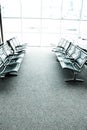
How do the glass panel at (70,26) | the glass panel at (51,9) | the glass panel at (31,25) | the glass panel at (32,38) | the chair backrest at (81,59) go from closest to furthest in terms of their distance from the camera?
1. the chair backrest at (81,59)
2. the glass panel at (51,9)
3. the glass panel at (31,25)
4. the glass panel at (70,26)
5. the glass panel at (32,38)

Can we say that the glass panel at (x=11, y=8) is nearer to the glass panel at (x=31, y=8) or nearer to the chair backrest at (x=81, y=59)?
the glass panel at (x=31, y=8)

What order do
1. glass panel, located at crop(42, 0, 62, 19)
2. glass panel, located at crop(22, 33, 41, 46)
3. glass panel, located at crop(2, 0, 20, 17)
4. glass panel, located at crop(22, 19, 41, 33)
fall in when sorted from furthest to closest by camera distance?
glass panel, located at crop(22, 33, 41, 46) → glass panel, located at crop(22, 19, 41, 33) → glass panel, located at crop(42, 0, 62, 19) → glass panel, located at crop(2, 0, 20, 17)

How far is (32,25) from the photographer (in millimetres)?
8938

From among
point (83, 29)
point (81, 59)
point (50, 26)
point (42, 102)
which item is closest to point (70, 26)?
point (83, 29)

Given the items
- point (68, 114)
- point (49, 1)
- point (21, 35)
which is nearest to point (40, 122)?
point (68, 114)

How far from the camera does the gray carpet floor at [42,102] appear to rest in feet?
6.80

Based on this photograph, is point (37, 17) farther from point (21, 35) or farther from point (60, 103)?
point (60, 103)

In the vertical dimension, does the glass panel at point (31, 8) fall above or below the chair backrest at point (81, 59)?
above

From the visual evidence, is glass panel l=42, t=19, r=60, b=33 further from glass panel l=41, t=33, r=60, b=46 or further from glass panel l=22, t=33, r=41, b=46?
glass panel l=22, t=33, r=41, b=46

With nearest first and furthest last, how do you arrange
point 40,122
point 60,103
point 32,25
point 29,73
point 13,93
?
1. point 40,122
2. point 60,103
3. point 13,93
4. point 29,73
5. point 32,25

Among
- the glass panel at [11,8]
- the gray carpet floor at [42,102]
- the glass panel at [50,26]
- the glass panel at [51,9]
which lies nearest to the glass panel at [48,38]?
the glass panel at [50,26]

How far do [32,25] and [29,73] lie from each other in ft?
18.1

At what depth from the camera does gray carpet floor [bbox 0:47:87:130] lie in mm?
2072

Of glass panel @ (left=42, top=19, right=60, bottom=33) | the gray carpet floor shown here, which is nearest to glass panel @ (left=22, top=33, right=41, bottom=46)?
glass panel @ (left=42, top=19, right=60, bottom=33)
